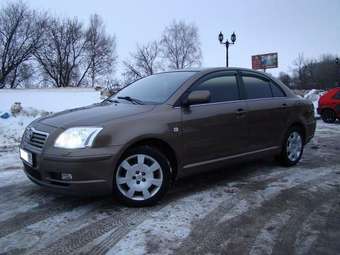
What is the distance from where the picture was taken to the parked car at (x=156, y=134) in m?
4.07

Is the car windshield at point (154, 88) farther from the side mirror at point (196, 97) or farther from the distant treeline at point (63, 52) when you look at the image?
the distant treeline at point (63, 52)

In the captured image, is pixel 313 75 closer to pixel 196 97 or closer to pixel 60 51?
pixel 60 51

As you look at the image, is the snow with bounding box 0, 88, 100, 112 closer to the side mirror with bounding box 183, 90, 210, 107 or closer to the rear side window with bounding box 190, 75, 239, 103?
the rear side window with bounding box 190, 75, 239, 103

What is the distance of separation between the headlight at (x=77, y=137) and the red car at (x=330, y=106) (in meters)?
12.4

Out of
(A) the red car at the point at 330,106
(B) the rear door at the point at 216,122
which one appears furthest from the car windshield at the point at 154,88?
(A) the red car at the point at 330,106

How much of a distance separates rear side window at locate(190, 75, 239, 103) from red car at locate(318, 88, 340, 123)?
1024 centimetres

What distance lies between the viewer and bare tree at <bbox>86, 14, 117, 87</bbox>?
55.1 m

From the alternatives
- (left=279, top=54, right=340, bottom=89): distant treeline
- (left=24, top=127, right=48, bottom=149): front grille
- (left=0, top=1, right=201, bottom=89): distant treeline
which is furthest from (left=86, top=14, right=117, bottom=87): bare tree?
(left=24, top=127, right=48, bottom=149): front grille

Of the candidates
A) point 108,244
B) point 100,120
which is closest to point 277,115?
point 100,120

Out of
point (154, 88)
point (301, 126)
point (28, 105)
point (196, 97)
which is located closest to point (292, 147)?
point (301, 126)

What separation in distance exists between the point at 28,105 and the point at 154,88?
10369 mm

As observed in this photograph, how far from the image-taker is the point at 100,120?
13.8 ft

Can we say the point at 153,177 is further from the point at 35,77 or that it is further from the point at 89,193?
the point at 35,77

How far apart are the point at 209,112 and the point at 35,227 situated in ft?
7.94
